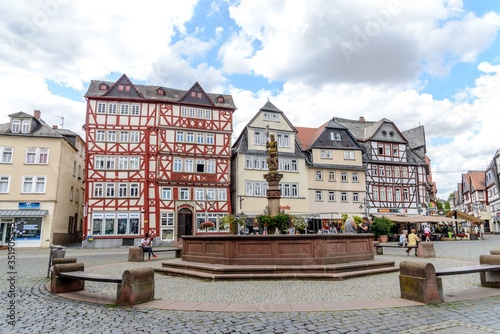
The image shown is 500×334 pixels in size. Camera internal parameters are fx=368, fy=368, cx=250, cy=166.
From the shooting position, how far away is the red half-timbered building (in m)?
33.6

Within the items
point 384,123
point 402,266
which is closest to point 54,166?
point 402,266

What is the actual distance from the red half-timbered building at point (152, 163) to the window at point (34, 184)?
367 cm

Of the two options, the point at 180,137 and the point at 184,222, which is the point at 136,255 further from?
the point at 180,137

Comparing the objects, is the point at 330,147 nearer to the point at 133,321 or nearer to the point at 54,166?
the point at 54,166

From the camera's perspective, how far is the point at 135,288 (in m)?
7.41

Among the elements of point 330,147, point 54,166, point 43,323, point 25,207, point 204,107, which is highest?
point 204,107

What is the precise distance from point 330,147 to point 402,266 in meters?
34.2

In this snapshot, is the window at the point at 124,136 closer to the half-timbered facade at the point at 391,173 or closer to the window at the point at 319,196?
the window at the point at 319,196

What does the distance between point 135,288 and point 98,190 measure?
28.6 metres

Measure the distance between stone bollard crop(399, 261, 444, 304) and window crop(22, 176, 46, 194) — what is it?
32604mm

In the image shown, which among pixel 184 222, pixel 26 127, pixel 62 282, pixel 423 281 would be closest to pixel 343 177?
pixel 184 222

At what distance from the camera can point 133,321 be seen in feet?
20.4

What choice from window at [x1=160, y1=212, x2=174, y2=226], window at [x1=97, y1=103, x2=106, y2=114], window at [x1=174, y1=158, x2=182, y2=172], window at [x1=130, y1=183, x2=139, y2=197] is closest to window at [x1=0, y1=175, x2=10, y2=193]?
window at [x1=97, y1=103, x2=106, y2=114]

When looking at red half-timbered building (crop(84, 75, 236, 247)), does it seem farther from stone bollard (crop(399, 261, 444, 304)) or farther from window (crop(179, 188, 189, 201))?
stone bollard (crop(399, 261, 444, 304))
